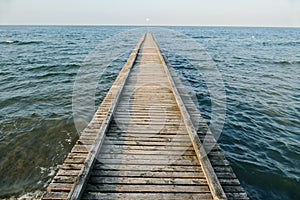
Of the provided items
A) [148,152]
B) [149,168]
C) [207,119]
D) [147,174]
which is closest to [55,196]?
[147,174]

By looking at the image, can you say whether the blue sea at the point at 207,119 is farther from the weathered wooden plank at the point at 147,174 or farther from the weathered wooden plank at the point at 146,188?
the weathered wooden plank at the point at 146,188

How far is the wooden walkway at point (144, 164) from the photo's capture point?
3.43 meters

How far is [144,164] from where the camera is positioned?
4145 mm

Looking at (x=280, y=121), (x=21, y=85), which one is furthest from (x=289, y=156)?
(x=21, y=85)

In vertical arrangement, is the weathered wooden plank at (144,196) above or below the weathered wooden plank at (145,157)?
Result: below

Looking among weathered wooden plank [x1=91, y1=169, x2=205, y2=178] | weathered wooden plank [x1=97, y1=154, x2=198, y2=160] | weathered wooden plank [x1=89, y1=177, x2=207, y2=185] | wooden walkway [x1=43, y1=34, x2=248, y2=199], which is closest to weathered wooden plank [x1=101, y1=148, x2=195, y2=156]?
wooden walkway [x1=43, y1=34, x2=248, y2=199]

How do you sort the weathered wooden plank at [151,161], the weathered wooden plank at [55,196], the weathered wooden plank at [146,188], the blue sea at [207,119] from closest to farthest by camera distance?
the weathered wooden plank at [55,196]
the weathered wooden plank at [146,188]
the weathered wooden plank at [151,161]
the blue sea at [207,119]

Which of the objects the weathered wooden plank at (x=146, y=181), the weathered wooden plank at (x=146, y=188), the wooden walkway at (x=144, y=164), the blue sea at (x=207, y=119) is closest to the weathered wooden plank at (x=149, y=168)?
the wooden walkway at (x=144, y=164)

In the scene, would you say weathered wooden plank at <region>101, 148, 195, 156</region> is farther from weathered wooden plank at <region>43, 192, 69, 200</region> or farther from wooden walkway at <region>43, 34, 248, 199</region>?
weathered wooden plank at <region>43, 192, 69, 200</region>

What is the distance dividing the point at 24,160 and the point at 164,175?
15.0 feet

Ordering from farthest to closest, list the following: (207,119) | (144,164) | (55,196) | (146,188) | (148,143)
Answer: (207,119), (148,143), (144,164), (146,188), (55,196)

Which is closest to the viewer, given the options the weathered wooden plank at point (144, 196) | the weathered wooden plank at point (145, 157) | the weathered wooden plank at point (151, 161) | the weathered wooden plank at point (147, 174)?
the weathered wooden plank at point (144, 196)

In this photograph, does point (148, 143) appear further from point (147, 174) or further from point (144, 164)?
point (147, 174)

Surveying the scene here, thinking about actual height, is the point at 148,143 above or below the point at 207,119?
above
